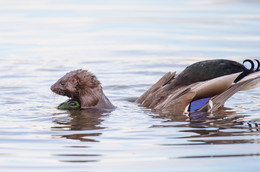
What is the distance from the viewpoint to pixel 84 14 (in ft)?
70.0

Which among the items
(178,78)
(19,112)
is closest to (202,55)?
(178,78)

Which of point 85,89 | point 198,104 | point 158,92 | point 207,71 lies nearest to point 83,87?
point 85,89

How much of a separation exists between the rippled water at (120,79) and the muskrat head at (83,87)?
36cm

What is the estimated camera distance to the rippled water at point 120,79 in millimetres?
7926

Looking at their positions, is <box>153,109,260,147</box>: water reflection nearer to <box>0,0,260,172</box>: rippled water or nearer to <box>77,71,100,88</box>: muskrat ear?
<box>0,0,260,172</box>: rippled water

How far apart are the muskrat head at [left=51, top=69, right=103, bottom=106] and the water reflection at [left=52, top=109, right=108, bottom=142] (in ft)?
0.84

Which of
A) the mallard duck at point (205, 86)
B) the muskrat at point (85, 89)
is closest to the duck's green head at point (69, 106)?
the muskrat at point (85, 89)

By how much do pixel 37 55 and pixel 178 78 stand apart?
20.8 ft

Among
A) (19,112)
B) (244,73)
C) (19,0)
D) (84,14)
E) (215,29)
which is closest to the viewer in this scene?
(244,73)

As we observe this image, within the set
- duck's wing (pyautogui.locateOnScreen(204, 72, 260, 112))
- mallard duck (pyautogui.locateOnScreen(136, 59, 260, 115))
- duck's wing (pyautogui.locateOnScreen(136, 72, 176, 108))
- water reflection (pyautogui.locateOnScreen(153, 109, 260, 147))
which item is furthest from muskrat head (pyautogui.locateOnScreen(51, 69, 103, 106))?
duck's wing (pyautogui.locateOnScreen(204, 72, 260, 112))

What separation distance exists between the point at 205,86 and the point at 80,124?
1943mm

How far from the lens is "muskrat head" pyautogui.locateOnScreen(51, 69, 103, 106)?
11555 millimetres

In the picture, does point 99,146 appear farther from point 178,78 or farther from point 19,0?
point 19,0

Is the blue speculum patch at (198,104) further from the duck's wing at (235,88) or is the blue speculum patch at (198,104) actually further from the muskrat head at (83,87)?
the muskrat head at (83,87)
